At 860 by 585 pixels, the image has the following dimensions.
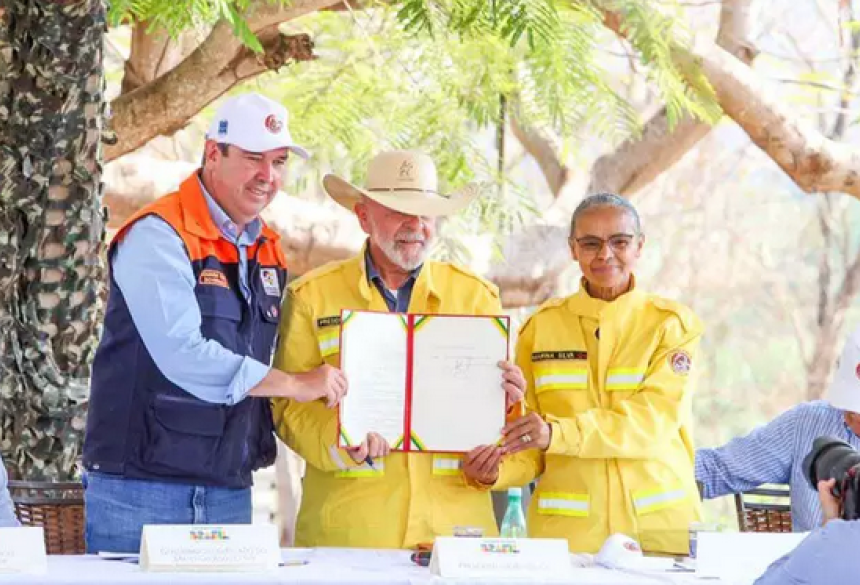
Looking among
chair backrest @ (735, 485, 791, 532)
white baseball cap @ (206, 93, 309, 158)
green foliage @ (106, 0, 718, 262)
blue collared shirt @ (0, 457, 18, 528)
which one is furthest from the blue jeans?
green foliage @ (106, 0, 718, 262)

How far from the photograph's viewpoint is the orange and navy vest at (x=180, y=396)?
520 cm

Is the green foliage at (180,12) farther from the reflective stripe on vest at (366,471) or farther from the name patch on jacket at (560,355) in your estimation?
the reflective stripe on vest at (366,471)

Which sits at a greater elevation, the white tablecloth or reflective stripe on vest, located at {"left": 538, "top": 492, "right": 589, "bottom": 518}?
reflective stripe on vest, located at {"left": 538, "top": 492, "right": 589, "bottom": 518}

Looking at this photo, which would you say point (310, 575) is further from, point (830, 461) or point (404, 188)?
point (404, 188)

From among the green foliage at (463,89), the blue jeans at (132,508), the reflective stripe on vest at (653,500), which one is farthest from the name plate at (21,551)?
the green foliage at (463,89)

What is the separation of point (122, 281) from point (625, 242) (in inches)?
69.8

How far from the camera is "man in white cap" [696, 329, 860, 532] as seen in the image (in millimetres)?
5934

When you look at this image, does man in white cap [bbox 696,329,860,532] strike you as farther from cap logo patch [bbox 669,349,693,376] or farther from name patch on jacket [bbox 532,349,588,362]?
name patch on jacket [bbox 532,349,588,362]

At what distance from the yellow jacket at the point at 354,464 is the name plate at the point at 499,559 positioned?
0.93m

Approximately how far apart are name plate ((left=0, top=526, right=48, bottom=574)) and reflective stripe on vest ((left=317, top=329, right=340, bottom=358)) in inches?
59.3

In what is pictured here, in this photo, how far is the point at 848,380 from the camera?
4.69m

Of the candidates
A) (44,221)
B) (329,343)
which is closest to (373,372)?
Result: (329,343)

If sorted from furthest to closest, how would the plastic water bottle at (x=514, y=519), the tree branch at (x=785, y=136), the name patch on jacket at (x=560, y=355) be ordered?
the tree branch at (x=785, y=136) → the name patch on jacket at (x=560, y=355) → the plastic water bottle at (x=514, y=519)

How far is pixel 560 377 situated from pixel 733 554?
47.5 inches
